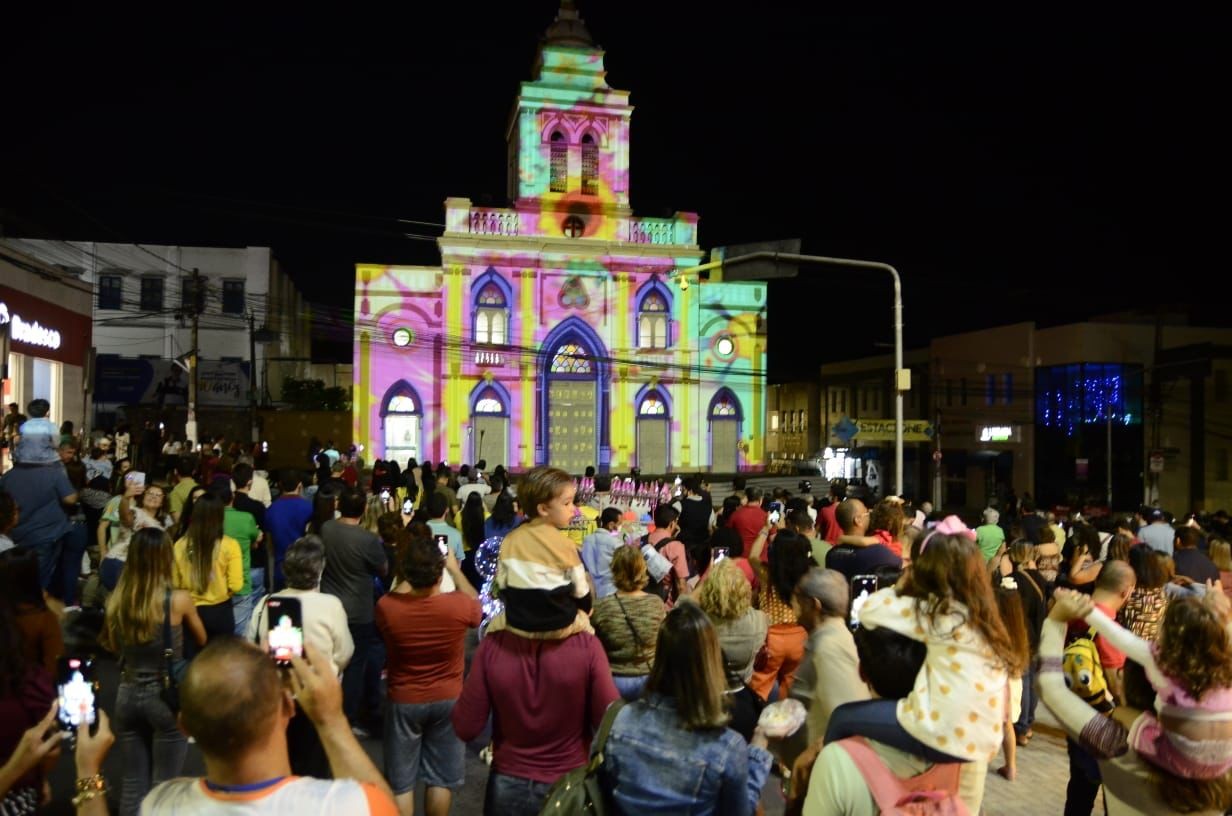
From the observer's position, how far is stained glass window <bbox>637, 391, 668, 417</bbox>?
37.9 m

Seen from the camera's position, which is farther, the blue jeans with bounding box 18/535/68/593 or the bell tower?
the bell tower

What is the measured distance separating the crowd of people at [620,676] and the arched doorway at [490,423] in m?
28.4

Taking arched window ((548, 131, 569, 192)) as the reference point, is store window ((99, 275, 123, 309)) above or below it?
below

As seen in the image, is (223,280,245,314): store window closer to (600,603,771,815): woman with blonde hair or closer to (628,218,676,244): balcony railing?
(628,218,676,244): balcony railing

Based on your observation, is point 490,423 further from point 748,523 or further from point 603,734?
point 603,734

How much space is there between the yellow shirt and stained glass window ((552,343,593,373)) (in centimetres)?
3074

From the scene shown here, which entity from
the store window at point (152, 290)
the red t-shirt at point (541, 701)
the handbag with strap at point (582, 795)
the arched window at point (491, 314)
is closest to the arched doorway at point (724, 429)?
the arched window at point (491, 314)

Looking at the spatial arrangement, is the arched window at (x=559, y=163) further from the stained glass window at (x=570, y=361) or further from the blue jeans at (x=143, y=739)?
the blue jeans at (x=143, y=739)

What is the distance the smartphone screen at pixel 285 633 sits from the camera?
9.45 ft

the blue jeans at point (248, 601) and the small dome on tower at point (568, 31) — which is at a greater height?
the small dome on tower at point (568, 31)

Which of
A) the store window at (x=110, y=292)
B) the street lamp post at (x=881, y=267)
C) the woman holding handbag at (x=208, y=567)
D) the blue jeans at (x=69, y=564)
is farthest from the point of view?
the store window at (x=110, y=292)

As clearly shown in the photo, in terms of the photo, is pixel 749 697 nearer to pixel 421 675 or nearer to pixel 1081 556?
pixel 421 675

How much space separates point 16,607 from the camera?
13.9 ft

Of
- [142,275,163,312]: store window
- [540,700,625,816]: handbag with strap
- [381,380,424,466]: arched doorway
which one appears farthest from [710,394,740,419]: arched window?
[540,700,625,816]: handbag with strap
